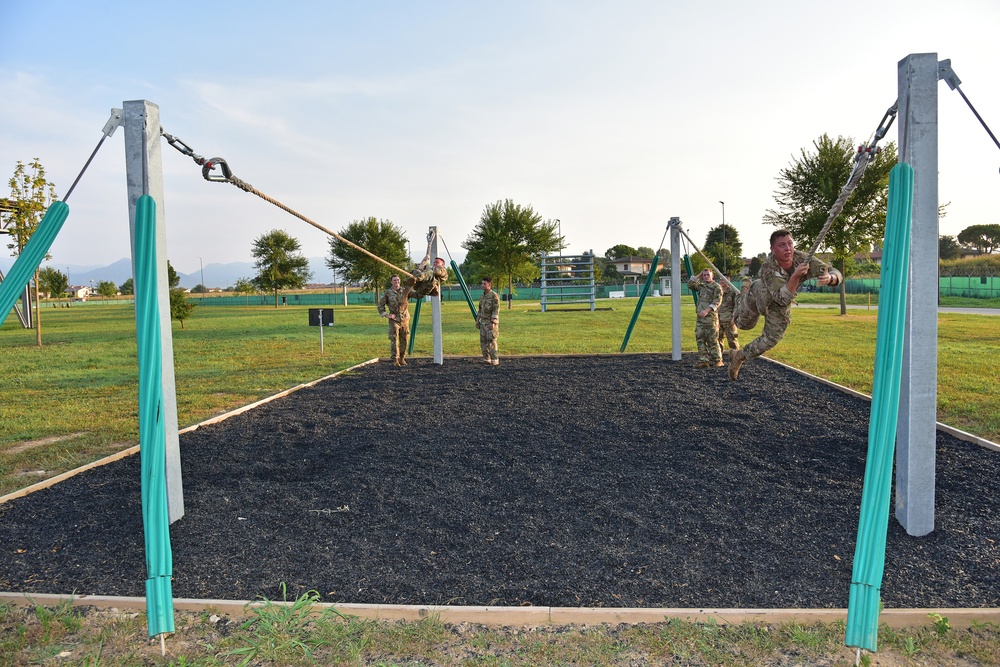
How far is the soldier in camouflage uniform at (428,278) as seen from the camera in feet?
36.4

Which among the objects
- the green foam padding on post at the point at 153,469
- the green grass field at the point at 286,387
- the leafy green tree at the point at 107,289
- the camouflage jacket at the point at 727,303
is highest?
the leafy green tree at the point at 107,289

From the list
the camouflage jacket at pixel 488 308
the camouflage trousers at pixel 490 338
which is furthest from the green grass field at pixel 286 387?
the camouflage jacket at pixel 488 308

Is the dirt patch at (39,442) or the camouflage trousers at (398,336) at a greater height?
the camouflage trousers at (398,336)

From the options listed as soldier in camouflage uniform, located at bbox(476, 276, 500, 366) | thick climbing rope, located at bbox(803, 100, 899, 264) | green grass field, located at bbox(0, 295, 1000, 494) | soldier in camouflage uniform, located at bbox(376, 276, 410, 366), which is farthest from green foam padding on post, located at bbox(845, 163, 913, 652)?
soldier in camouflage uniform, located at bbox(376, 276, 410, 366)

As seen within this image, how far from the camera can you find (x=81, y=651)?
3.08 metres

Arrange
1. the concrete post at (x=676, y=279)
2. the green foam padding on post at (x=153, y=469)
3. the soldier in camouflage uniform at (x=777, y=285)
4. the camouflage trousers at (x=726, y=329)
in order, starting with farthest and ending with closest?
1. the concrete post at (x=676, y=279)
2. the camouflage trousers at (x=726, y=329)
3. the soldier in camouflage uniform at (x=777, y=285)
4. the green foam padding on post at (x=153, y=469)

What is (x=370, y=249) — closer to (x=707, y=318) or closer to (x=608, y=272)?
(x=707, y=318)

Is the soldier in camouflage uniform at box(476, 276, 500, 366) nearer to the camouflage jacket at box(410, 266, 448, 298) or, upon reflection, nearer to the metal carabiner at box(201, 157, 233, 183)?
the camouflage jacket at box(410, 266, 448, 298)

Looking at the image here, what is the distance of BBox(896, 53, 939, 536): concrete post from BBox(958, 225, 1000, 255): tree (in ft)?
377

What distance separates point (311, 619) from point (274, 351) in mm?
14272

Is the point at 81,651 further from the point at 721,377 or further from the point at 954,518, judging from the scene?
the point at 721,377

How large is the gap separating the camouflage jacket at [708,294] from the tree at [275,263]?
50471 mm

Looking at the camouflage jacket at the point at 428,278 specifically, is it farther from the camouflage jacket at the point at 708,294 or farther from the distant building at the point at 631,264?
the distant building at the point at 631,264

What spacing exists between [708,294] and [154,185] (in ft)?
30.3
